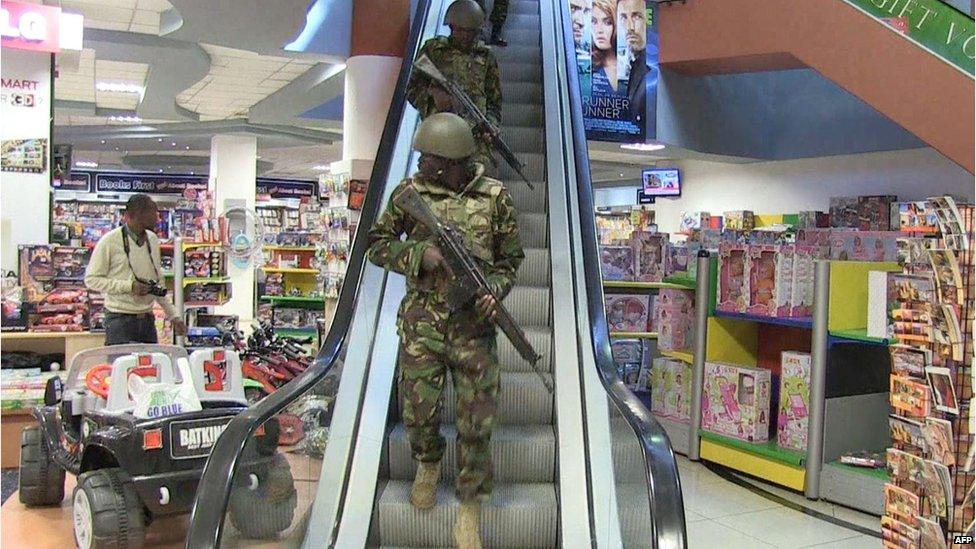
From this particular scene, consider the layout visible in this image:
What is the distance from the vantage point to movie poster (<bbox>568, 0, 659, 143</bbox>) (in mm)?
9633

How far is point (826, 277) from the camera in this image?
232 inches

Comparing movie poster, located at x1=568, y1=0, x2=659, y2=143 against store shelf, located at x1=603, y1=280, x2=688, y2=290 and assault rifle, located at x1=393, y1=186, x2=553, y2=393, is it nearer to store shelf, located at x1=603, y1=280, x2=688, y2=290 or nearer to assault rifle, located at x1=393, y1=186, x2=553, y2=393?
store shelf, located at x1=603, y1=280, x2=688, y2=290

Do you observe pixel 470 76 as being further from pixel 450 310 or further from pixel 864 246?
pixel 864 246

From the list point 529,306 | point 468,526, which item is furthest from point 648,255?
point 468,526

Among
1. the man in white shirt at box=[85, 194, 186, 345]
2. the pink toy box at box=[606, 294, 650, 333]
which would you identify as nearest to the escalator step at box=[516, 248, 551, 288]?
the man in white shirt at box=[85, 194, 186, 345]

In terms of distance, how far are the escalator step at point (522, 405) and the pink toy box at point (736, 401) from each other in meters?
2.73

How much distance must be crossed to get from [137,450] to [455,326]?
1.74 meters

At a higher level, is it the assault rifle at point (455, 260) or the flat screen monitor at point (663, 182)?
the flat screen monitor at point (663, 182)

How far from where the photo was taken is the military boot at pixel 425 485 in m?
3.71

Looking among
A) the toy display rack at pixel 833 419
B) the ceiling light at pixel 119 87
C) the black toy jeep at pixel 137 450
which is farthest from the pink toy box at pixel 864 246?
the ceiling light at pixel 119 87

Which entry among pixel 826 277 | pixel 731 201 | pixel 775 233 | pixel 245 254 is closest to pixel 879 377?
pixel 826 277

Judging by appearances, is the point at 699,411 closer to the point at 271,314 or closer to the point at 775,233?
the point at 775,233

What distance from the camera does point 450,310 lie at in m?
3.48

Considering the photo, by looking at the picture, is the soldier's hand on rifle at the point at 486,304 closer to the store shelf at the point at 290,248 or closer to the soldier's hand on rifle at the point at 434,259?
the soldier's hand on rifle at the point at 434,259
